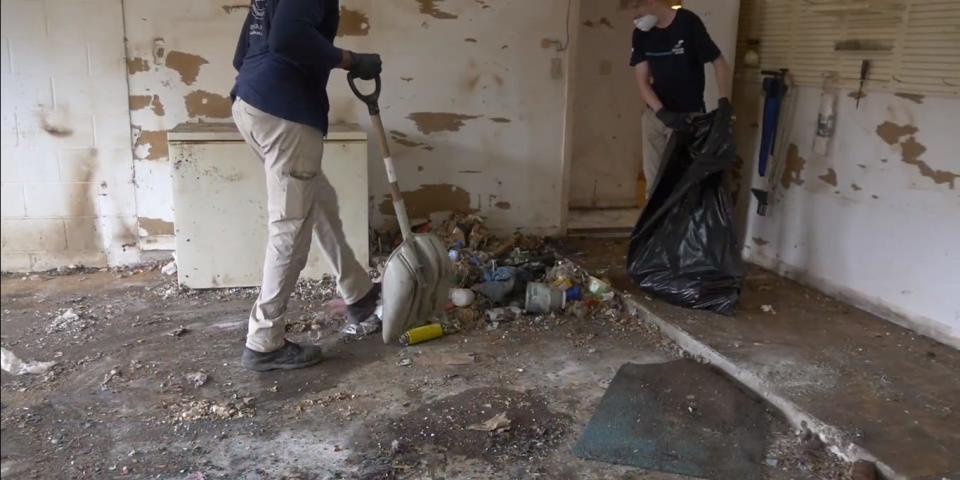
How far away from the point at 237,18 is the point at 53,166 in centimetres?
122

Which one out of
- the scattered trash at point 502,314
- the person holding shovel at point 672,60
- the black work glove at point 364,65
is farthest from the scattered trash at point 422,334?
the person holding shovel at point 672,60

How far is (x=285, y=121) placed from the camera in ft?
9.06

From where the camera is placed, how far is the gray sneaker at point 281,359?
9.53ft

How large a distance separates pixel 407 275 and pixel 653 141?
162cm

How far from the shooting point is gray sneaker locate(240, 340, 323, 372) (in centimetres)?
291

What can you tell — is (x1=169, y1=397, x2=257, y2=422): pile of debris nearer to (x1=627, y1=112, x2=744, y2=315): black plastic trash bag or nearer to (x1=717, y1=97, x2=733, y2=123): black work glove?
(x1=627, y1=112, x2=744, y2=315): black plastic trash bag

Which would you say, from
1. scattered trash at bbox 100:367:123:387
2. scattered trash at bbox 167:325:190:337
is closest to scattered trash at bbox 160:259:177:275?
scattered trash at bbox 167:325:190:337

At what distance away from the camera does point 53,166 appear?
3.92 meters

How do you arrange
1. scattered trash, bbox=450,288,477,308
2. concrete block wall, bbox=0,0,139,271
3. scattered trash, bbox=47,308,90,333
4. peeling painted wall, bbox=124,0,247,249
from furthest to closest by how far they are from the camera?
peeling painted wall, bbox=124,0,247,249 < concrete block wall, bbox=0,0,139,271 < scattered trash, bbox=450,288,477,308 < scattered trash, bbox=47,308,90,333

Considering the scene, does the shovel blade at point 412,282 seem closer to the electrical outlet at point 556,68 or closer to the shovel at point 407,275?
the shovel at point 407,275

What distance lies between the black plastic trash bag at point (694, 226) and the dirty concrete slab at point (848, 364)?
10 centimetres

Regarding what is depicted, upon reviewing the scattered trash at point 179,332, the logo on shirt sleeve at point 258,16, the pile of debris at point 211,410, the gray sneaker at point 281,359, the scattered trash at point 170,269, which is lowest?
the pile of debris at point 211,410

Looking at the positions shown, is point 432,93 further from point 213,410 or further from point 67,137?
point 213,410

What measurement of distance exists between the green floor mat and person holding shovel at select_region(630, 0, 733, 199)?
1141 millimetres
